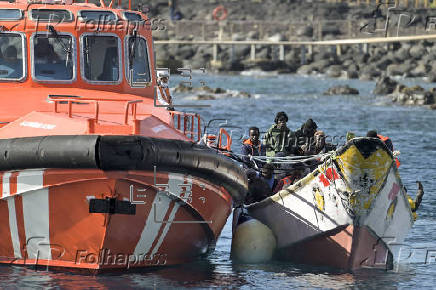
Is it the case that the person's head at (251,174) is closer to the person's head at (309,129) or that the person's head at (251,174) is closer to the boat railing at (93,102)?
the person's head at (309,129)

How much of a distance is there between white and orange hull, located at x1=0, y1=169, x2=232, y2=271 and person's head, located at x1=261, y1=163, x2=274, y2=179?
273 cm

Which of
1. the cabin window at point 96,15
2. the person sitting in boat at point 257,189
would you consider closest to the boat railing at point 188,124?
the person sitting in boat at point 257,189

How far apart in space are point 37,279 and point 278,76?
5882cm

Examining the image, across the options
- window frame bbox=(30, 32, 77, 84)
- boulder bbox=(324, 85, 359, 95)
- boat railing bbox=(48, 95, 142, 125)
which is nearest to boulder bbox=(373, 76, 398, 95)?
boulder bbox=(324, 85, 359, 95)

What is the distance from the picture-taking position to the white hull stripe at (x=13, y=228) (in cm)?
1056

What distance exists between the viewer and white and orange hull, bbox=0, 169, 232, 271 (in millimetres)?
10312

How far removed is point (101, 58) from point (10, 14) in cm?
123

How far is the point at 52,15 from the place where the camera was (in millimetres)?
12680

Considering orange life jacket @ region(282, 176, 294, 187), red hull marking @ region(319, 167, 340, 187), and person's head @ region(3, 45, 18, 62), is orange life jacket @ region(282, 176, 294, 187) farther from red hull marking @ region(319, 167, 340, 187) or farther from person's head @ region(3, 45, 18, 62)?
person's head @ region(3, 45, 18, 62)

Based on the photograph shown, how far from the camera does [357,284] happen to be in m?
12.0

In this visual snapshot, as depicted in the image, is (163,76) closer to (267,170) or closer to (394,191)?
(267,170)

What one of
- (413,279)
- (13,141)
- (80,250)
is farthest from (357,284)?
(13,141)

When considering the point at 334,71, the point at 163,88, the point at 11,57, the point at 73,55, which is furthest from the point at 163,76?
the point at 334,71

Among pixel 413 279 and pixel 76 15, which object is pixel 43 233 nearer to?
pixel 76 15
